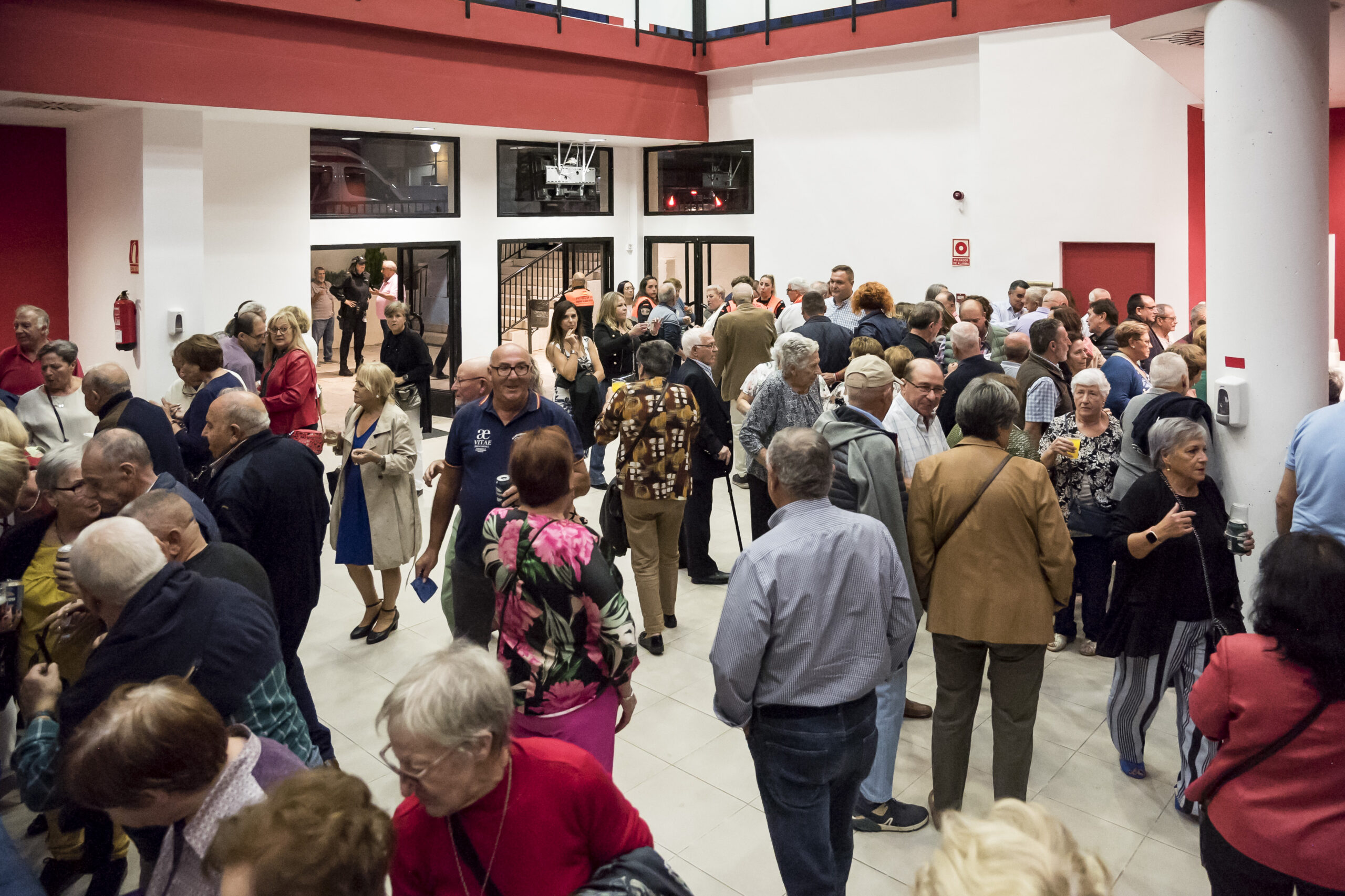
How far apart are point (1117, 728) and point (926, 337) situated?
3266mm

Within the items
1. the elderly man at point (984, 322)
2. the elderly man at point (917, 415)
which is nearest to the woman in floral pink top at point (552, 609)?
the elderly man at point (917, 415)

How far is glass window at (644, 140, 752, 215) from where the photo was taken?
14336mm

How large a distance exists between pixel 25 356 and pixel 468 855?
6.00 metres

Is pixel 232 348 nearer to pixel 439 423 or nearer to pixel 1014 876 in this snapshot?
pixel 439 423

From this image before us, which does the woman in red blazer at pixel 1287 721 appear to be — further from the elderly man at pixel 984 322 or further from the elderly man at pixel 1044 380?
the elderly man at pixel 984 322

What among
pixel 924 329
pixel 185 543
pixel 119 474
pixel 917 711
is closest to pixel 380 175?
pixel 924 329

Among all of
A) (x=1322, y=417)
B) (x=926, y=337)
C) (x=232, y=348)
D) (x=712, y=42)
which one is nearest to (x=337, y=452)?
(x=232, y=348)

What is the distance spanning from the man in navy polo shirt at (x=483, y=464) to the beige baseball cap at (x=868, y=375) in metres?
1.16

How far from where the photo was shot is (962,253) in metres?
12.2

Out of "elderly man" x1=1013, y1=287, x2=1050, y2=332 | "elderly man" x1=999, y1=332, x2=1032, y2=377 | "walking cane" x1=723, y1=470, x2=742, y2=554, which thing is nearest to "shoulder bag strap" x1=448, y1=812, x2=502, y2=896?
"walking cane" x1=723, y1=470, x2=742, y2=554

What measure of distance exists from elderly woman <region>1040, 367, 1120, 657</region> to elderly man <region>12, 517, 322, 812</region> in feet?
12.3

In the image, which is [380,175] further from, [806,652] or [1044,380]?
[806,652]

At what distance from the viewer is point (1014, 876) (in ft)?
4.02

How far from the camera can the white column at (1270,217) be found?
4270mm
